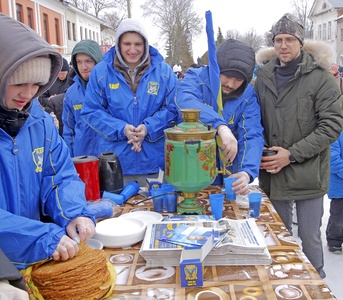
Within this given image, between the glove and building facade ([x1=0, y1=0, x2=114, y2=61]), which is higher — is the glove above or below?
below

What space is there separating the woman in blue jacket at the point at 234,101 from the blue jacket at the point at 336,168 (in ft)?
4.03

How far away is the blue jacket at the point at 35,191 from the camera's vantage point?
129 centimetres

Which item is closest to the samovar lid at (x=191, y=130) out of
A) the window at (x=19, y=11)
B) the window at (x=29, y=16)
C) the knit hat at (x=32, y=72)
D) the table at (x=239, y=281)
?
the table at (x=239, y=281)

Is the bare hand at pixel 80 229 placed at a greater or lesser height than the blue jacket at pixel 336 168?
greater

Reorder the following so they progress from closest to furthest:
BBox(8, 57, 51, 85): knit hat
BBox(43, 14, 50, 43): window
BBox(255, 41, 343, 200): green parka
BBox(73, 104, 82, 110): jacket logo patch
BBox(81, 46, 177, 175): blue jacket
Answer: BBox(8, 57, 51, 85): knit hat
BBox(255, 41, 343, 200): green parka
BBox(81, 46, 177, 175): blue jacket
BBox(73, 104, 82, 110): jacket logo patch
BBox(43, 14, 50, 43): window

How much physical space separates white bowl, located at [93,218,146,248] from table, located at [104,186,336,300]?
0.13 feet

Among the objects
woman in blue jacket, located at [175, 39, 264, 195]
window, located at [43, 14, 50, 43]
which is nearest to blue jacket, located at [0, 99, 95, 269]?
woman in blue jacket, located at [175, 39, 264, 195]

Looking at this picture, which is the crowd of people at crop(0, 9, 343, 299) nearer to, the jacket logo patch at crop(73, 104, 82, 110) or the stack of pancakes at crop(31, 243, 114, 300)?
the stack of pancakes at crop(31, 243, 114, 300)

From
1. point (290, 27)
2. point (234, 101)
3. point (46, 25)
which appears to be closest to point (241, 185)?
point (234, 101)

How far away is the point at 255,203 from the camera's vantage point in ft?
6.58

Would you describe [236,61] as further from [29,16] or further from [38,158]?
[29,16]

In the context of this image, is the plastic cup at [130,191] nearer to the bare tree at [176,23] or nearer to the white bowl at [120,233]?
the white bowl at [120,233]

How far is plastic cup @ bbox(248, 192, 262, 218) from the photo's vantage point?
200cm

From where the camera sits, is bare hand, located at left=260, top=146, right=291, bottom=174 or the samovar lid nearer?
the samovar lid
